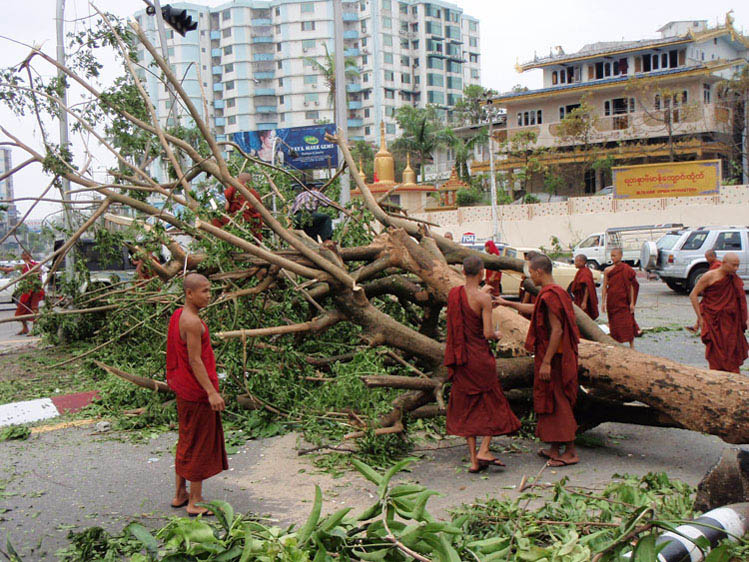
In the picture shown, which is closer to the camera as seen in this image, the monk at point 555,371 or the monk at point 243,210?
the monk at point 555,371

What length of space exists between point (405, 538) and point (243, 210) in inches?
178

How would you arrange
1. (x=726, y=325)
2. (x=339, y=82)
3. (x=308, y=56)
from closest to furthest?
(x=726, y=325) < (x=339, y=82) < (x=308, y=56)

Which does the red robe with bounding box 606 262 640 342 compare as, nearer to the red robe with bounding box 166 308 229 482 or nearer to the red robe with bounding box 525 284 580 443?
the red robe with bounding box 525 284 580 443

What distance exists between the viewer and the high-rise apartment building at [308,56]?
286 feet

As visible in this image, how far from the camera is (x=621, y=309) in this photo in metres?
10.7

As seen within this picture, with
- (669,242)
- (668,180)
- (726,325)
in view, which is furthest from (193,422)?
(668,180)

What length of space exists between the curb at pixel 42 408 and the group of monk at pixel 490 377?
4.23 metres

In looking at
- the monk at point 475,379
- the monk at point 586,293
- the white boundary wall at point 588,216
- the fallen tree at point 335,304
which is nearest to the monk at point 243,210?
the fallen tree at point 335,304

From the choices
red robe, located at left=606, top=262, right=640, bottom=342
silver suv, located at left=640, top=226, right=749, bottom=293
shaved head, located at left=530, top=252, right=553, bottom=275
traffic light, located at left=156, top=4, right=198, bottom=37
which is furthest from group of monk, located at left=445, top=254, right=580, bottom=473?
silver suv, located at left=640, top=226, right=749, bottom=293

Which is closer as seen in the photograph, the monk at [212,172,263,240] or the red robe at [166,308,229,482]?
the red robe at [166,308,229,482]

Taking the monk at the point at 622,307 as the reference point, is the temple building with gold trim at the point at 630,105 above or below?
above

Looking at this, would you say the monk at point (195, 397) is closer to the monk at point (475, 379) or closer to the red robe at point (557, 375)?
the monk at point (475, 379)

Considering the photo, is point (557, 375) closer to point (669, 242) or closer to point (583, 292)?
point (583, 292)

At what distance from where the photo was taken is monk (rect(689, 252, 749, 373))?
785cm
